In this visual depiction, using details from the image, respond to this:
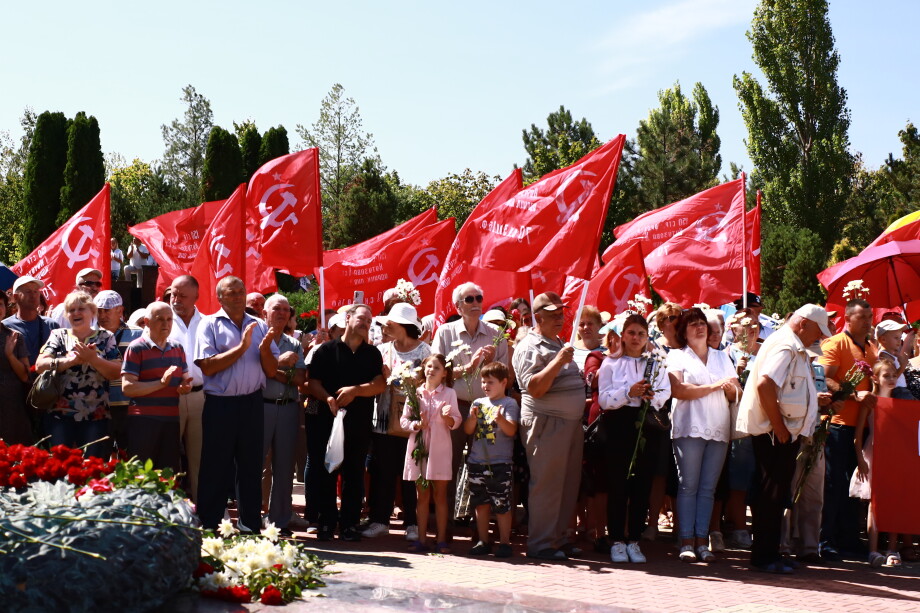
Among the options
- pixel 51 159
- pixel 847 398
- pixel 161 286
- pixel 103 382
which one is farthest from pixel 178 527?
pixel 51 159

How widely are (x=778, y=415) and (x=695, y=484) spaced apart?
38.0 inches

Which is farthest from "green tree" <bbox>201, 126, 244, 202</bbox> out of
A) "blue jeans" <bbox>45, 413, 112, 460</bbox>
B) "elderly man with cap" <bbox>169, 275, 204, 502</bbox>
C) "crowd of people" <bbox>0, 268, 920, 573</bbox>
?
"blue jeans" <bbox>45, 413, 112, 460</bbox>

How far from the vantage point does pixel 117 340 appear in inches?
347

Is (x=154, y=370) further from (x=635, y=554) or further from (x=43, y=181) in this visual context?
(x=43, y=181)

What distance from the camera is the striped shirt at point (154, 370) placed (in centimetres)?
824

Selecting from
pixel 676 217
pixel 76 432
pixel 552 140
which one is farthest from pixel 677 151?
pixel 76 432

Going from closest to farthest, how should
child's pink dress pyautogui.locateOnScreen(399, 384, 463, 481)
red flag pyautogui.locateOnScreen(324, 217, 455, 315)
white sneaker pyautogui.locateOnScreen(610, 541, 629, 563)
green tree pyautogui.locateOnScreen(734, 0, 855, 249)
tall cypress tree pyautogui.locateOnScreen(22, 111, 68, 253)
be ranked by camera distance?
white sneaker pyautogui.locateOnScreen(610, 541, 629, 563) < child's pink dress pyautogui.locateOnScreen(399, 384, 463, 481) < red flag pyautogui.locateOnScreen(324, 217, 455, 315) < green tree pyautogui.locateOnScreen(734, 0, 855, 249) < tall cypress tree pyautogui.locateOnScreen(22, 111, 68, 253)

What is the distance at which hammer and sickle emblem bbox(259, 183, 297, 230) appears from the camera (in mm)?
12500

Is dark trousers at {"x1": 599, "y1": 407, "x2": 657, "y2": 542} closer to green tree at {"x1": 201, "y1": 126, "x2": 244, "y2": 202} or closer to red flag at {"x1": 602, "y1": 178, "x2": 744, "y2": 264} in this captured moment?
red flag at {"x1": 602, "y1": 178, "x2": 744, "y2": 264}

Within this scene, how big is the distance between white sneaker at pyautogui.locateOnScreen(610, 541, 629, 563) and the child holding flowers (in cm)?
83

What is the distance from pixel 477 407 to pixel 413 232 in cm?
612

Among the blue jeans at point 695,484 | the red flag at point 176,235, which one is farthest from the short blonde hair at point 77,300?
the red flag at point 176,235

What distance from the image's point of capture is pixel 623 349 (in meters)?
8.85

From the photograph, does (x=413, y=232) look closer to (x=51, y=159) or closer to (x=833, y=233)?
(x=833, y=233)
